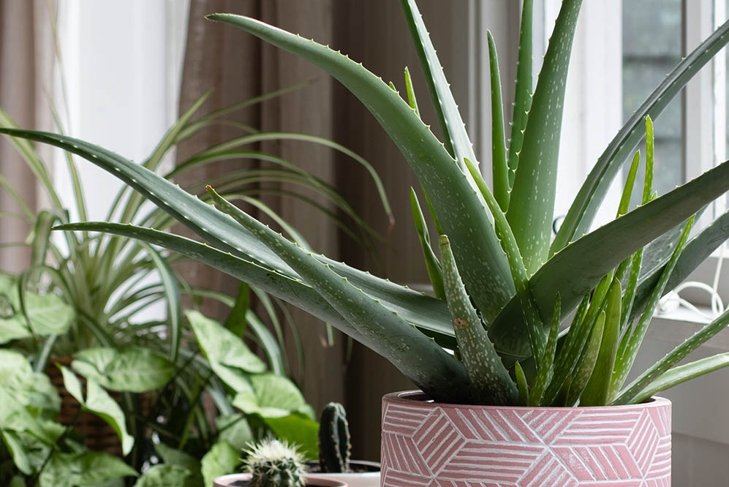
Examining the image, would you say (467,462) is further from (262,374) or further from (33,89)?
(33,89)

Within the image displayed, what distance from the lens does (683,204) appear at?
1.31 feet

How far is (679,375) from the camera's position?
1.79 feet

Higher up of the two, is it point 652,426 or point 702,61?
point 702,61

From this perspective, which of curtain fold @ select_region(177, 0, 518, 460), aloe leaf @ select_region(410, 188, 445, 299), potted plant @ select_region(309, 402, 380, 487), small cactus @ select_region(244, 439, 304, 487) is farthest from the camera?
curtain fold @ select_region(177, 0, 518, 460)

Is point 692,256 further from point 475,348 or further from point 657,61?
point 657,61

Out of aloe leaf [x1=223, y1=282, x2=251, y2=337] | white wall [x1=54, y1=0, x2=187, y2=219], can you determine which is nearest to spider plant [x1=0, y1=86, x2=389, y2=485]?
aloe leaf [x1=223, y1=282, x2=251, y2=337]

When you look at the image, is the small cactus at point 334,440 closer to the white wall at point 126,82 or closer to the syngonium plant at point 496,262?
the syngonium plant at point 496,262

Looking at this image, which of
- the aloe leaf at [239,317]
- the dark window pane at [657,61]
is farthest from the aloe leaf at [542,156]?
the aloe leaf at [239,317]

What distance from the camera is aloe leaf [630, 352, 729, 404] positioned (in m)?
0.53

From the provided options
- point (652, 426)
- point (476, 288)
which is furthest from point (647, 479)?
point (476, 288)

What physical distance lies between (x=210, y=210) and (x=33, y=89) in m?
2.27

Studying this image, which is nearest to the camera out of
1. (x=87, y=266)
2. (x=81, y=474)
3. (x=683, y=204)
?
(x=683, y=204)

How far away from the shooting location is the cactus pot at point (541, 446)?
0.46 meters

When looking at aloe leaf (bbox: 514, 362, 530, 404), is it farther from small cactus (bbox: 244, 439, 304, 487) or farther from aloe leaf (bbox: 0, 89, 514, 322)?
small cactus (bbox: 244, 439, 304, 487)
